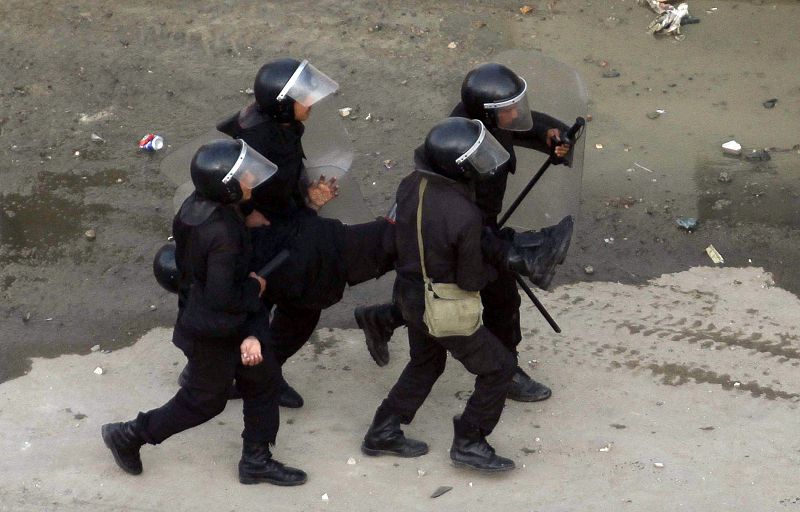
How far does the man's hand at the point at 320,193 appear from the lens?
4.84m

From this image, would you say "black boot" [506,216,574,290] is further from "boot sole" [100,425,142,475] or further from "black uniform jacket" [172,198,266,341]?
"boot sole" [100,425,142,475]

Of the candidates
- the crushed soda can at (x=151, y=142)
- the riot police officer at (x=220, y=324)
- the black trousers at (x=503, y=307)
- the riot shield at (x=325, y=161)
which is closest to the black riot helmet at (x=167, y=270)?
the riot shield at (x=325, y=161)

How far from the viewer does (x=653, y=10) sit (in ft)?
26.9

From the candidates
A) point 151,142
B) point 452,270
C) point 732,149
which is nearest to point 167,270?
point 452,270

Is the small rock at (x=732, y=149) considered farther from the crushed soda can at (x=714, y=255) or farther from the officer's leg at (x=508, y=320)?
the officer's leg at (x=508, y=320)

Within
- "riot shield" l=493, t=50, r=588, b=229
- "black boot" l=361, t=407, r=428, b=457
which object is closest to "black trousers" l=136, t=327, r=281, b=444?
"black boot" l=361, t=407, r=428, b=457

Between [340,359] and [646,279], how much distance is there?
1792mm

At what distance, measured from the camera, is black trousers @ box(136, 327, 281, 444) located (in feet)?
14.0

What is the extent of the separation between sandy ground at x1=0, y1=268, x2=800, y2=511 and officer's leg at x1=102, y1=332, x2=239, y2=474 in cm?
19

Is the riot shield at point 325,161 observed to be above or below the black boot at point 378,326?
above

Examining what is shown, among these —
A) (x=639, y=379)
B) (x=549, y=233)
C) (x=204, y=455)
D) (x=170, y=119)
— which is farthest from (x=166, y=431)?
(x=170, y=119)

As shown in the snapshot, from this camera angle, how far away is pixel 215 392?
4.36 metres

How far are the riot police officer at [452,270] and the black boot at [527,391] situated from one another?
0.51 m

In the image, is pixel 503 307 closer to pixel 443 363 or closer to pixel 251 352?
pixel 443 363
